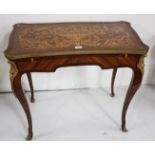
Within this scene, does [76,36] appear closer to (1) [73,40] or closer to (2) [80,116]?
(1) [73,40]

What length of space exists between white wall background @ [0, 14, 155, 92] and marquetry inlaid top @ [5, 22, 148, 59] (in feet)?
0.43

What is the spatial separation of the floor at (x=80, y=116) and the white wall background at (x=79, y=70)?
0.05m

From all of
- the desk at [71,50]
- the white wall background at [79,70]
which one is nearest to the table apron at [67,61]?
the desk at [71,50]

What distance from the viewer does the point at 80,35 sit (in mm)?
1296

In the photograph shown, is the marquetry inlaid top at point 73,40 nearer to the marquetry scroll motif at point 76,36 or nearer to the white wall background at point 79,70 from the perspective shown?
the marquetry scroll motif at point 76,36

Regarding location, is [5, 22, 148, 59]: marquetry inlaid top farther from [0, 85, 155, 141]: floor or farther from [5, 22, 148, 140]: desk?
[0, 85, 155, 141]: floor

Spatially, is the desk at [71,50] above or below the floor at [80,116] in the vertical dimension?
above

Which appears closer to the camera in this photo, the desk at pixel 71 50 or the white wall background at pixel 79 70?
the desk at pixel 71 50

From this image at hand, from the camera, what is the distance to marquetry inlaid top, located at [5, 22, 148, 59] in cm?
116

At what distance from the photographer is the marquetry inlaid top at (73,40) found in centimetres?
116

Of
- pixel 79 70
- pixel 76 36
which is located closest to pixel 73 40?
pixel 76 36

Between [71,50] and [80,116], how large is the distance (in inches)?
22.7
